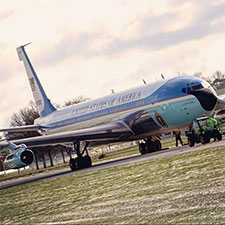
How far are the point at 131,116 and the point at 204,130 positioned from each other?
584 cm

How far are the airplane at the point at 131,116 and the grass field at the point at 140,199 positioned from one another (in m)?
11.6

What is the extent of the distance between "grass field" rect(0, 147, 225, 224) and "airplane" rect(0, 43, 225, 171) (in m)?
11.6

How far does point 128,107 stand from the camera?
38.7 meters

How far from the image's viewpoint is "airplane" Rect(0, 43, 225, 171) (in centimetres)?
3472

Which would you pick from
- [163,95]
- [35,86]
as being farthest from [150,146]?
[35,86]

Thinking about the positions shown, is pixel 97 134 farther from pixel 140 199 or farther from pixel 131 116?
pixel 140 199

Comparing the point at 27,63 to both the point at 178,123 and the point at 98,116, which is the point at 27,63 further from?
the point at 178,123

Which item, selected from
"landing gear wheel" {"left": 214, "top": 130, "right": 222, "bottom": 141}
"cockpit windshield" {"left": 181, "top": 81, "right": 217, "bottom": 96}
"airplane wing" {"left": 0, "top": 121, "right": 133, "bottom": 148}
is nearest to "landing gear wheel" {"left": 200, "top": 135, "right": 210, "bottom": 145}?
"landing gear wheel" {"left": 214, "top": 130, "right": 222, "bottom": 141}

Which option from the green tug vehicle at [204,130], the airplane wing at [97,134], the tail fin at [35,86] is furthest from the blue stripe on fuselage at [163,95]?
the tail fin at [35,86]

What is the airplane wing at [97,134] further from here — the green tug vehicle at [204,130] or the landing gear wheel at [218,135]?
the landing gear wheel at [218,135]

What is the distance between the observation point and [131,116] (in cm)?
3838

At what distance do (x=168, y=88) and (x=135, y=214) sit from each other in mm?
22652

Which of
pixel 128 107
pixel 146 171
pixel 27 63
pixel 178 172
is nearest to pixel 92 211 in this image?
pixel 178 172

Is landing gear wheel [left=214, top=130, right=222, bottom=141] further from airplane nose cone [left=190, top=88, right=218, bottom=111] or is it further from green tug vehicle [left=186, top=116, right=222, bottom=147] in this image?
airplane nose cone [left=190, top=88, right=218, bottom=111]
